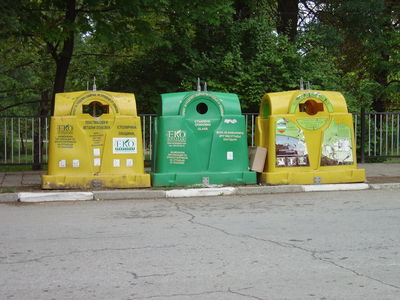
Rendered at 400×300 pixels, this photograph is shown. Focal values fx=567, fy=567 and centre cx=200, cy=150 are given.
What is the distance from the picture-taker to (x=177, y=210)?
7.91 m

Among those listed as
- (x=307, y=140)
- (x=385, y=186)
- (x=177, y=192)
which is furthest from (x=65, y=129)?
(x=385, y=186)

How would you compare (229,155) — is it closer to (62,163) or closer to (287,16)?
(62,163)

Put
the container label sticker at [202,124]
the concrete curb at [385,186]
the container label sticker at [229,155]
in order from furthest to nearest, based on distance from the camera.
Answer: the concrete curb at [385,186] < the container label sticker at [229,155] < the container label sticker at [202,124]

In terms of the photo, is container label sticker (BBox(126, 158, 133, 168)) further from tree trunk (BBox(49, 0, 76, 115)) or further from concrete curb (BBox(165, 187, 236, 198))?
tree trunk (BBox(49, 0, 76, 115))

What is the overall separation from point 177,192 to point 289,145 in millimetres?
2280

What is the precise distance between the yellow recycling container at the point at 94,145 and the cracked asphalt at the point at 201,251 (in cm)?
115

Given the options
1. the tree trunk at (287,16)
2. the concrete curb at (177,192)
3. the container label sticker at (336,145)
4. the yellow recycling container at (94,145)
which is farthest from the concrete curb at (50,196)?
the tree trunk at (287,16)

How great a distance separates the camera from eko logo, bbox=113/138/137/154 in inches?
379

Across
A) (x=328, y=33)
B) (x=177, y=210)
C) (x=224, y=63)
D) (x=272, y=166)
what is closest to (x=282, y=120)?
(x=272, y=166)

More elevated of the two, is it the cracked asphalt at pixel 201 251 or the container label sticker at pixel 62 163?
the container label sticker at pixel 62 163

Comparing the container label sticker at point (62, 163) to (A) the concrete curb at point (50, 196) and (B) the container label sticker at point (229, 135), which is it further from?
(B) the container label sticker at point (229, 135)

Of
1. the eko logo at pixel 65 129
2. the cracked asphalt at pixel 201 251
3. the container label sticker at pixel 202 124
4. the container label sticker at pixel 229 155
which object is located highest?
the container label sticker at pixel 202 124

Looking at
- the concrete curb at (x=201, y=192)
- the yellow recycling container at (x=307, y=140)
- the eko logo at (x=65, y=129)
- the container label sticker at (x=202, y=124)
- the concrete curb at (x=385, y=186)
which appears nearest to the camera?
the concrete curb at (x=201, y=192)

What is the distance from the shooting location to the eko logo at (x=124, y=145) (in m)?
9.62
